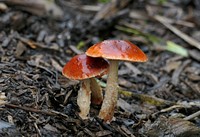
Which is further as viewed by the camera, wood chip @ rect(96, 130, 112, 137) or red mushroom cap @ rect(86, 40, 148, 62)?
wood chip @ rect(96, 130, 112, 137)

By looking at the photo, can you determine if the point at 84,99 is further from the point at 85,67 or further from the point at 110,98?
the point at 85,67

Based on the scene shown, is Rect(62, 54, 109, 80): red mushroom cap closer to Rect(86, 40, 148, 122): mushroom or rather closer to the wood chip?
Rect(86, 40, 148, 122): mushroom

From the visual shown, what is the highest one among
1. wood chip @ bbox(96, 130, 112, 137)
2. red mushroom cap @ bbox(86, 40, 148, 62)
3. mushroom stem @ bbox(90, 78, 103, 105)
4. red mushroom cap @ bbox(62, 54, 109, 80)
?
red mushroom cap @ bbox(86, 40, 148, 62)

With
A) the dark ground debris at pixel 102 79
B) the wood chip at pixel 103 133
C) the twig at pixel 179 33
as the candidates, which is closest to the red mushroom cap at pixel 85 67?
the dark ground debris at pixel 102 79

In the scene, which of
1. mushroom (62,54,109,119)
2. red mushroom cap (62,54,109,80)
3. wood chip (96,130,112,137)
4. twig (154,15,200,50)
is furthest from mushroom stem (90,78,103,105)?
twig (154,15,200,50)

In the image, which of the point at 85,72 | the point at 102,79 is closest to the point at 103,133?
the point at 85,72

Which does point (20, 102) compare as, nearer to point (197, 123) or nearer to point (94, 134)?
Result: point (94, 134)
